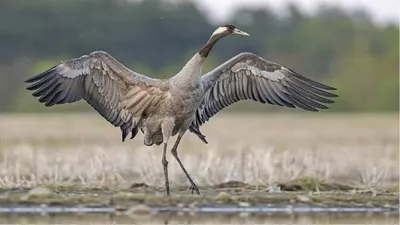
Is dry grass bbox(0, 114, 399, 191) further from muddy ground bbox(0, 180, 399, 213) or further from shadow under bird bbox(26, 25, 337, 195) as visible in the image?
shadow under bird bbox(26, 25, 337, 195)

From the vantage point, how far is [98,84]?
15922 millimetres

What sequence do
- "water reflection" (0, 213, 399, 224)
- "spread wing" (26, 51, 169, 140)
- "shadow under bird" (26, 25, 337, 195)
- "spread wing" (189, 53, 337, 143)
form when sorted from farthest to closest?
"spread wing" (189, 53, 337, 143), "spread wing" (26, 51, 169, 140), "shadow under bird" (26, 25, 337, 195), "water reflection" (0, 213, 399, 224)

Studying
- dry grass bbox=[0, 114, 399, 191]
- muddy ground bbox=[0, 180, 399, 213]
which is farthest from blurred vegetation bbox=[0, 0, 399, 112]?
muddy ground bbox=[0, 180, 399, 213]

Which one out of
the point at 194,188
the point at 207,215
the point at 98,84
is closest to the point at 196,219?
the point at 207,215

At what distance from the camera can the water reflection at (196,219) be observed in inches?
495

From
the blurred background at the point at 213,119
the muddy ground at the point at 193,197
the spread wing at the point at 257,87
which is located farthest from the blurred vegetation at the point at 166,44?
the muddy ground at the point at 193,197

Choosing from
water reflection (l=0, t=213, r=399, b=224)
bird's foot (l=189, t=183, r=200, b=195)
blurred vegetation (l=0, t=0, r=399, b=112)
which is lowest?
water reflection (l=0, t=213, r=399, b=224)

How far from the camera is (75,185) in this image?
1619 centimetres

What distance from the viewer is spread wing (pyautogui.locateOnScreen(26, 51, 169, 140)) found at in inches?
620

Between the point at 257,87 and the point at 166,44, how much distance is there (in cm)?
3889

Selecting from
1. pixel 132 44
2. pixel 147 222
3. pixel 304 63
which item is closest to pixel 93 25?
pixel 132 44

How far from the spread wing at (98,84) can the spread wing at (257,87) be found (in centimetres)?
90

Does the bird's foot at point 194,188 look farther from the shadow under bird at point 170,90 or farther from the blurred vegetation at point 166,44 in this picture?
the blurred vegetation at point 166,44

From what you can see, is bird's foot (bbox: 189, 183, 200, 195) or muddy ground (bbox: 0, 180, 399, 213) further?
bird's foot (bbox: 189, 183, 200, 195)
